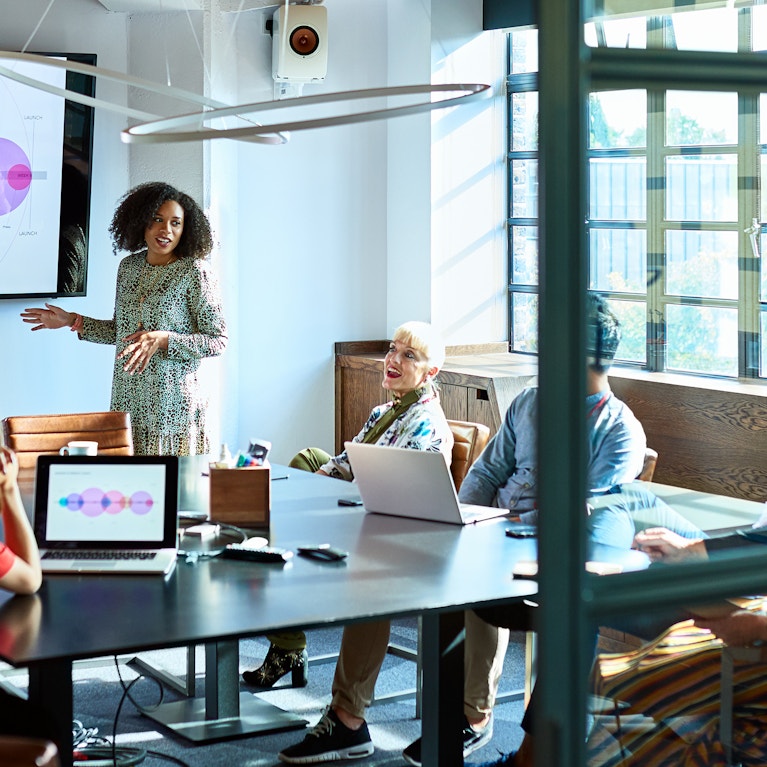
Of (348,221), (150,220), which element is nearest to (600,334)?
(150,220)

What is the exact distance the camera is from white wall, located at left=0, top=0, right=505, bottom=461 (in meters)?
6.14

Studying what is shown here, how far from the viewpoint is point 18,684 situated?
430cm

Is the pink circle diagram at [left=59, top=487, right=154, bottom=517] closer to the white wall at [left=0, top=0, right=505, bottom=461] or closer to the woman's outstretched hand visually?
the woman's outstretched hand

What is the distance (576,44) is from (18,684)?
3.98 metres

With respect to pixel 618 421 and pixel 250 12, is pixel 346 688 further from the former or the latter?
pixel 250 12

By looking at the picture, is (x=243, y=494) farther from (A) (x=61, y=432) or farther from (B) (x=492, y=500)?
(A) (x=61, y=432)

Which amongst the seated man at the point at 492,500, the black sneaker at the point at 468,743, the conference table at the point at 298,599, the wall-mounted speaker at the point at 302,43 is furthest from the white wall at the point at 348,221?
the conference table at the point at 298,599

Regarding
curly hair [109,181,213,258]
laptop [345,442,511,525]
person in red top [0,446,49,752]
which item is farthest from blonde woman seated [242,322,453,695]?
person in red top [0,446,49,752]

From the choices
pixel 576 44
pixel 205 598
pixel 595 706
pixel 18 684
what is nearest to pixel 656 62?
pixel 576 44

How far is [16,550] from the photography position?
2707mm

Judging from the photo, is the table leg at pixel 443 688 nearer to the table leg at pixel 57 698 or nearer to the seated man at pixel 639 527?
the table leg at pixel 57 698

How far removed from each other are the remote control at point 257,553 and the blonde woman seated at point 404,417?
0.98m

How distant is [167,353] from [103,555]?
6.48ft

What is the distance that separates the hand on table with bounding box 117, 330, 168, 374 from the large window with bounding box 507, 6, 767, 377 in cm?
382
